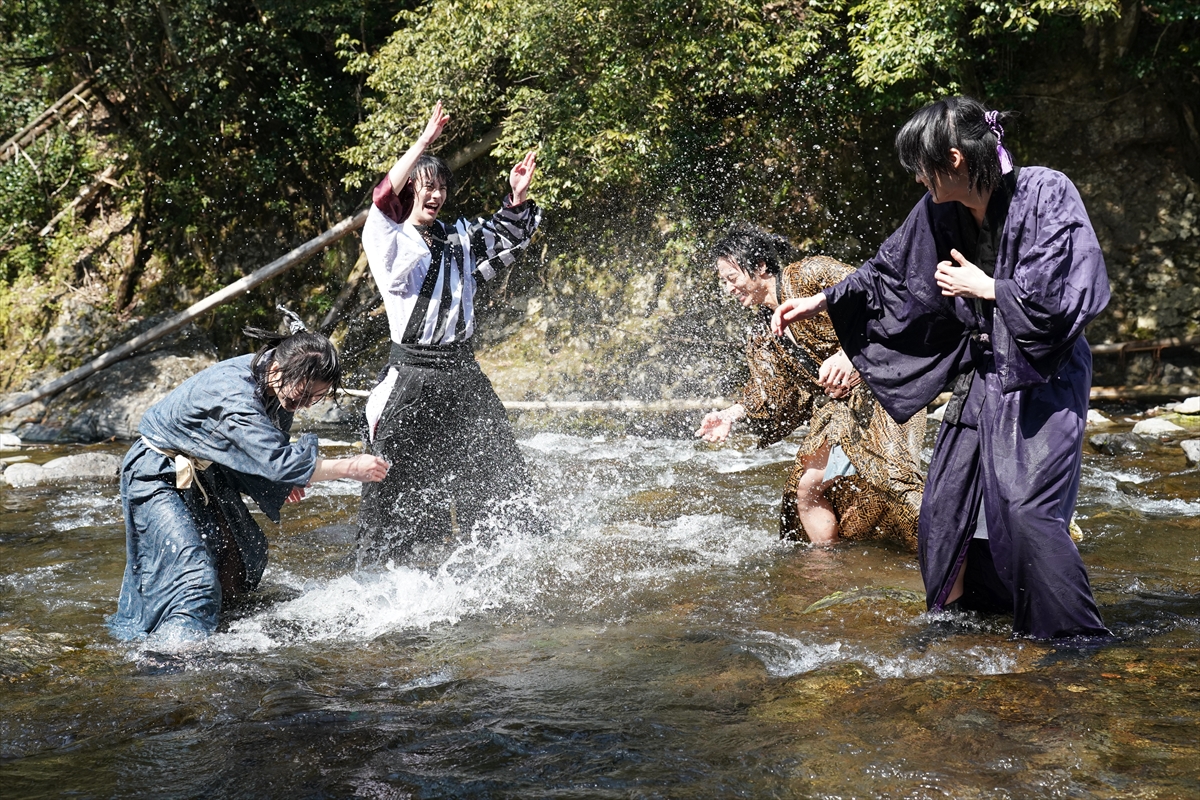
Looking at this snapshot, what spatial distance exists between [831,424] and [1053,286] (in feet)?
7.03

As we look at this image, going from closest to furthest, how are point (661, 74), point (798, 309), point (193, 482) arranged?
point (798, 309) → point (193, 482) → point (661, 74)

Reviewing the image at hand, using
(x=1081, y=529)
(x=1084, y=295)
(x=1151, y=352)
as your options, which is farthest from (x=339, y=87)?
(x=1084, y=295)

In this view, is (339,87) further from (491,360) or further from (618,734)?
(618,734)

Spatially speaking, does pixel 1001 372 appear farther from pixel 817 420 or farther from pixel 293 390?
pixel 293 390

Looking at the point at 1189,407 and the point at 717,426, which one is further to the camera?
the point at 1189,407

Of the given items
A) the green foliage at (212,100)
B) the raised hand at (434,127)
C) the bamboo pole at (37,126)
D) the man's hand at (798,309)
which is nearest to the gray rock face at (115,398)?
the green foliage at (212,100)

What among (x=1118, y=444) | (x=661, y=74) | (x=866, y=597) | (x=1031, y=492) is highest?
(x=661, y=74)

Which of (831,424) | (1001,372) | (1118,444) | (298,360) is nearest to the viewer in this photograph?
(1001,372)

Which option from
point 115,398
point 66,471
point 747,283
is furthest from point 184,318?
point 747,283

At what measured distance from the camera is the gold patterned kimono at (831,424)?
5.24 m

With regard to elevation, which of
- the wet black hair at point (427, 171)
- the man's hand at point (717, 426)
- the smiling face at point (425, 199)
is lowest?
the man's hand at point (717, 426)

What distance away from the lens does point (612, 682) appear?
3.78 m

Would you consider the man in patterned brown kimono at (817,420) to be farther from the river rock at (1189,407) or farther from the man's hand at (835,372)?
the river rock at (1189,407)

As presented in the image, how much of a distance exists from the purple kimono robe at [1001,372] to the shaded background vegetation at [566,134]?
7.02 meters
